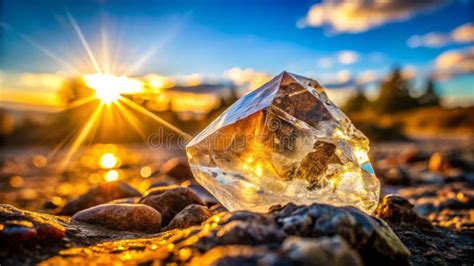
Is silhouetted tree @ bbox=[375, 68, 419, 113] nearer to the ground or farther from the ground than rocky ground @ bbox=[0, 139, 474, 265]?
farther from the ground

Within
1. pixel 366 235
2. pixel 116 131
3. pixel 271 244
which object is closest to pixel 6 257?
pixel 271 244

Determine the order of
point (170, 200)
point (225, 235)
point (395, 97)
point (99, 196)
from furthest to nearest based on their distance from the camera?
point (395, 97) < point (99, 196) < point (170, 200) < point (225, 235)

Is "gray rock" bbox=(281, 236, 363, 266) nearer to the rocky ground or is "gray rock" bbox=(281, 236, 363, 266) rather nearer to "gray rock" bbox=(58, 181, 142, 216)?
the rocky ground

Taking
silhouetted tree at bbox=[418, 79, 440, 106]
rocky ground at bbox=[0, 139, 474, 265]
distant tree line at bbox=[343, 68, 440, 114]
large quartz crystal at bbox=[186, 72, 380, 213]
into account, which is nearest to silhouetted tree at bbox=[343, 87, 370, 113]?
distant tree line at bbox=[343, 68, 440, 114]

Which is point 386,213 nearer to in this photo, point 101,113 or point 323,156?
point 323,156

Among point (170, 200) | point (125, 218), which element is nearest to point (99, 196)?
point (170, 200)

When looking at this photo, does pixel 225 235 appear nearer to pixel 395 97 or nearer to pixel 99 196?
pixel 99 196

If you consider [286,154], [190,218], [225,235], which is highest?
[286,154]
